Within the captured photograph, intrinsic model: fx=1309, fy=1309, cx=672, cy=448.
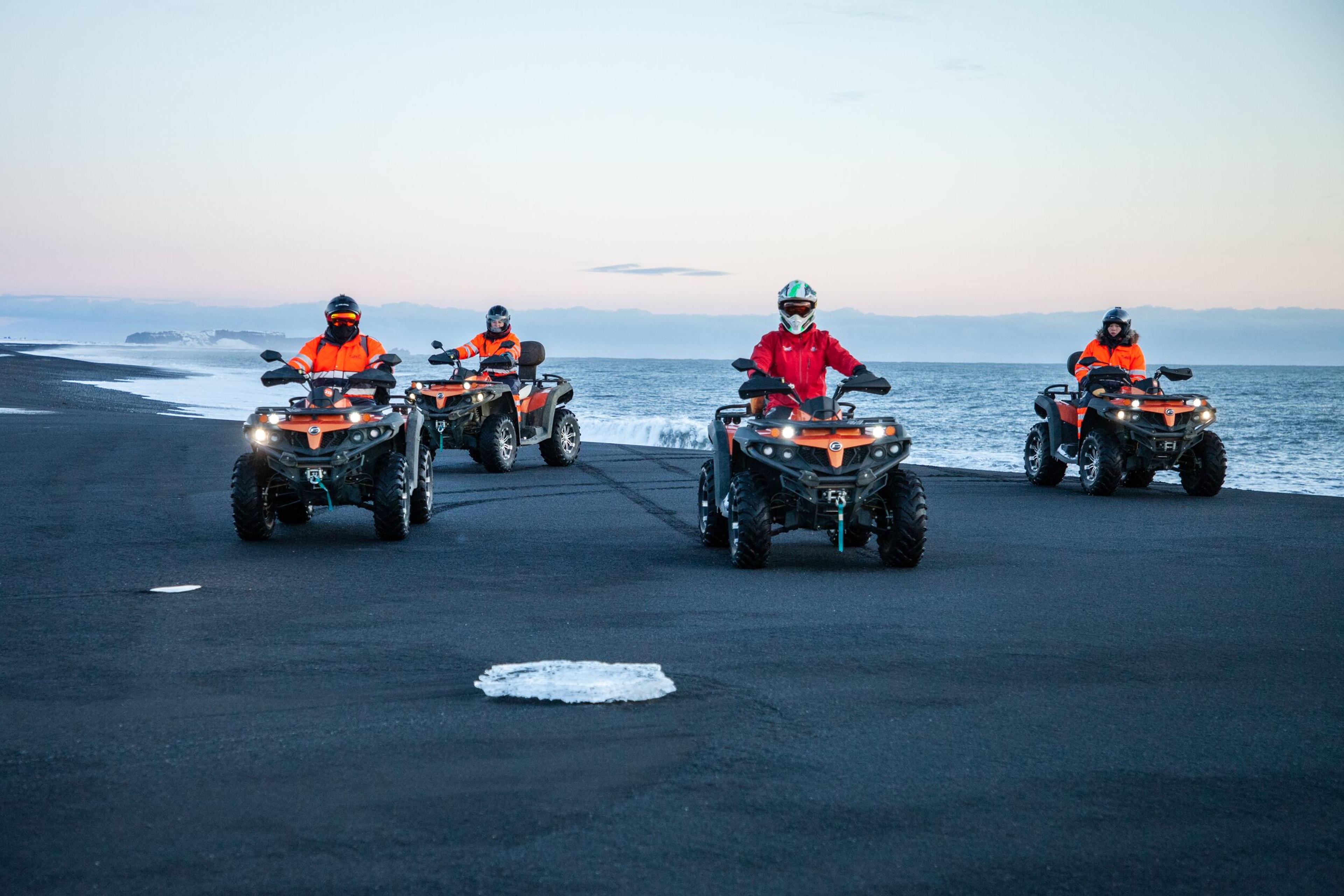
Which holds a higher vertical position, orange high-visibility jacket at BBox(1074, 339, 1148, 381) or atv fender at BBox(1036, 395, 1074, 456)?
orange high-visibility jacket at BBox(1074, 339, 1148, 381)

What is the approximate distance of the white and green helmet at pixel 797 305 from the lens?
1043 centimetres

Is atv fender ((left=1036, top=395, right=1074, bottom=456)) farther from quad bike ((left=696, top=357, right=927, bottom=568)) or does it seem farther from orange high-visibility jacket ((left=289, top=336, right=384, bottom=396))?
orange high-visibility jacket ((left=289, top=336, right=384, bottom=396))

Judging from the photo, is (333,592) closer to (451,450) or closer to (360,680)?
(360,680)

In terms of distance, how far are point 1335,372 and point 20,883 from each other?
211794mm

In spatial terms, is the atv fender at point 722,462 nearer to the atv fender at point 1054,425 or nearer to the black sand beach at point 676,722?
the black sand beach at point 676,722

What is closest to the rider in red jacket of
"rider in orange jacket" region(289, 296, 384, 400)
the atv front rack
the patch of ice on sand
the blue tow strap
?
the blue tow strap

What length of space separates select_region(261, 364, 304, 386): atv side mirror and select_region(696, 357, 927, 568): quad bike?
159 inches

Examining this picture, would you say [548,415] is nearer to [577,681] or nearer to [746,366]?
[746,366]

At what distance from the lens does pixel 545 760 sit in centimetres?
480

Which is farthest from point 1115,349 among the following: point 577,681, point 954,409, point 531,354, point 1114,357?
point 954,409

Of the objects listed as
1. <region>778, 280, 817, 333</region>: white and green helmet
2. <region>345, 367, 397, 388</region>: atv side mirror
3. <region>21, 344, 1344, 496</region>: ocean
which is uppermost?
<region>778, 280, 817, 333</region>: white and green helmet

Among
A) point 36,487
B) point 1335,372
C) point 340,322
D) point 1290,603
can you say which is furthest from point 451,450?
point 1335,372

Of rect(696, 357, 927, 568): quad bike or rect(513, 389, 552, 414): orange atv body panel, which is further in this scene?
rect(513, 389, 552, 414): orange atv body panel

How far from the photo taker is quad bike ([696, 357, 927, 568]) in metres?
9.54
